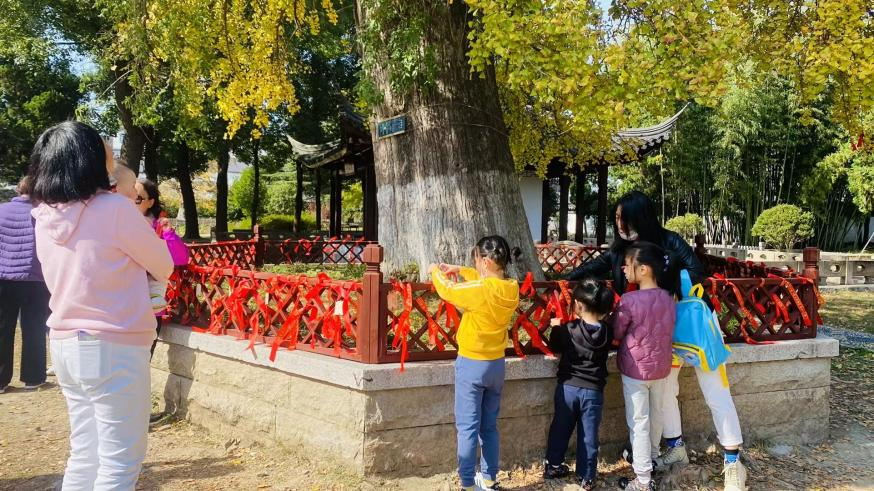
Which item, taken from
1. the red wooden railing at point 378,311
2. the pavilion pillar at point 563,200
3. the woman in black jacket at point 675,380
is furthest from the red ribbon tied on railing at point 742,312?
the pavilion pillar at point 563,200

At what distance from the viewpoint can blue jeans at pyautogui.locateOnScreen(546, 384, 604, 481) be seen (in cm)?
391

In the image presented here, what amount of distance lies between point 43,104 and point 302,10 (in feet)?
69.5

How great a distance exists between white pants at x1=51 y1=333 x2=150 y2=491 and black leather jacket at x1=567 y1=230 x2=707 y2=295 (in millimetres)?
3208

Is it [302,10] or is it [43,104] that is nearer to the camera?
[302,10]

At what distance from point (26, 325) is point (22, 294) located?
0.33 m

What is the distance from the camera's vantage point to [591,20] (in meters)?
4.36

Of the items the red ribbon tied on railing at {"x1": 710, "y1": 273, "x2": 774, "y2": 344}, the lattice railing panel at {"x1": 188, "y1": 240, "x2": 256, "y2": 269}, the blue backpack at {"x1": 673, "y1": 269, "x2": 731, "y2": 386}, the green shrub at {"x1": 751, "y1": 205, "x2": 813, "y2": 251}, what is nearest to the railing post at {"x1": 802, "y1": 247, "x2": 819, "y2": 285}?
the red ribbon tied on railing at {"x1": 710, "y1": 273, "x2": 774, "y2": 344}

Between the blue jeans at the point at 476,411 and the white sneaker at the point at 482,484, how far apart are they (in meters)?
0.03

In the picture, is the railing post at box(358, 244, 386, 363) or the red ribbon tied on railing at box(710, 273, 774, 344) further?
the red ribbon tied on railing at box(710, 273, 774, 344)

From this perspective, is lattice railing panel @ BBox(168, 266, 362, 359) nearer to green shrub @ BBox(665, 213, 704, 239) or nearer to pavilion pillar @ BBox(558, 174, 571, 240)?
pavilion pillar @ BBox(558, 174, 571, 240)

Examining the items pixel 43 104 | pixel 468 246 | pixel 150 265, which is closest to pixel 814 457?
pixel 468 246

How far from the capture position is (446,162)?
557cm

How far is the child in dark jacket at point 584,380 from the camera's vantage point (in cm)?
391

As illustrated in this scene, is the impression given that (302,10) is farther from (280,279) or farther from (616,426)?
(616,426)
